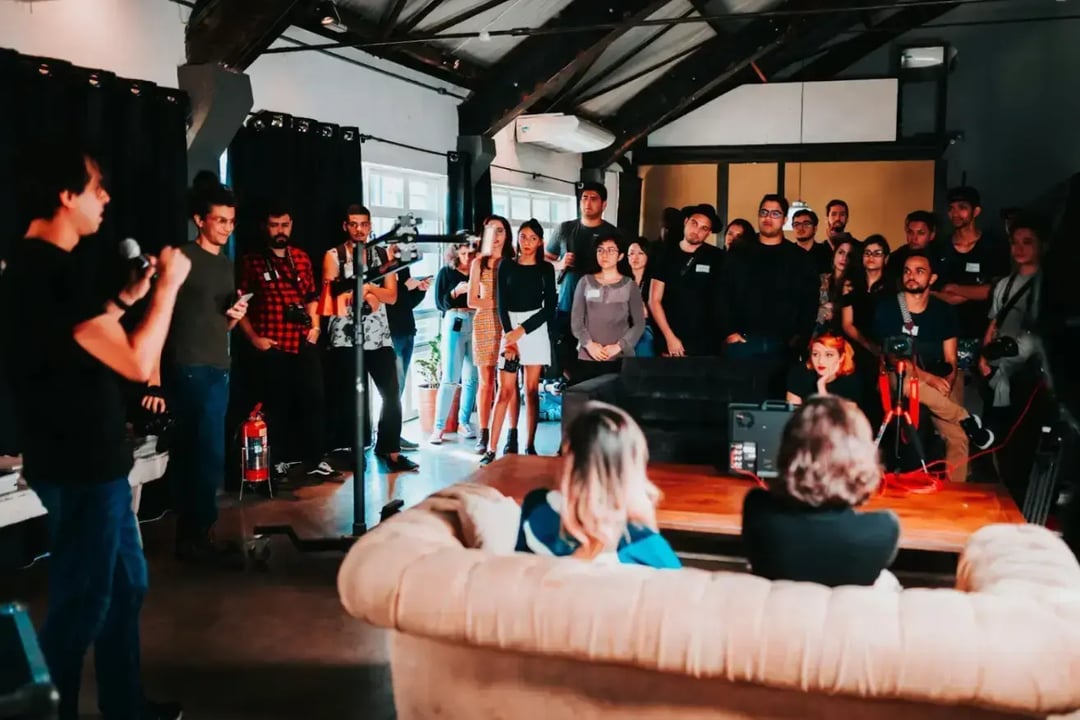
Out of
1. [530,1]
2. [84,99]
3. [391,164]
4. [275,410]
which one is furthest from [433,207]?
[84,99]

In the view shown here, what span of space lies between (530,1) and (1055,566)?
5.83m

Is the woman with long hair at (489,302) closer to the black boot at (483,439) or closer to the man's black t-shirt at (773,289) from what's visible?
the black boot at (483,439)

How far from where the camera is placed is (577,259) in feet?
20.4

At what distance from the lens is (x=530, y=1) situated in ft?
22.2

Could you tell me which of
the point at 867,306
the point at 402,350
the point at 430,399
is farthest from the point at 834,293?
the point at 430,399

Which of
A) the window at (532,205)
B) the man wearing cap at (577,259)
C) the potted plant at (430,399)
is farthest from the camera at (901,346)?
the window at (532,205)

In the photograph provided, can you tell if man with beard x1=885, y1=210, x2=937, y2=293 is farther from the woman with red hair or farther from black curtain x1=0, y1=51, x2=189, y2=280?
black curtain x1=0, y1=51, x2=189, y2=280

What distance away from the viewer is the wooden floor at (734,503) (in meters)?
2.84

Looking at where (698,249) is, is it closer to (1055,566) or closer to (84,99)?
(84,99)

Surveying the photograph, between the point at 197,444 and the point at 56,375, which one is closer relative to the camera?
the point at 56,375

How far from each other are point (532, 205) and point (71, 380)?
779 cm

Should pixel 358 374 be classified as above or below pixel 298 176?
below

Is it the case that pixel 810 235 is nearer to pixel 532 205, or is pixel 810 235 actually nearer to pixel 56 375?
pixel 532 205

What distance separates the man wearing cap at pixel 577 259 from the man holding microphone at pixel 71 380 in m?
3.63
